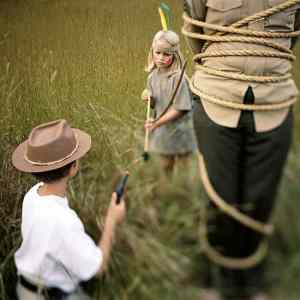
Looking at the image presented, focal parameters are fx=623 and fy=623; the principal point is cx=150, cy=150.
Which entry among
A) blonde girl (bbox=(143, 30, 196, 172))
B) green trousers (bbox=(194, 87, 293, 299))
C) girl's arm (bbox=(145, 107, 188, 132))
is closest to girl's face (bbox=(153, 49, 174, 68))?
blonde girl (bbox=(143, 30, 196, 172))

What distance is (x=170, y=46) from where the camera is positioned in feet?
5.66

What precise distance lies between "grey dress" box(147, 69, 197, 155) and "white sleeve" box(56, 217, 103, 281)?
313 mm

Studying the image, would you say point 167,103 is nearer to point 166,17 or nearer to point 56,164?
point 166,17

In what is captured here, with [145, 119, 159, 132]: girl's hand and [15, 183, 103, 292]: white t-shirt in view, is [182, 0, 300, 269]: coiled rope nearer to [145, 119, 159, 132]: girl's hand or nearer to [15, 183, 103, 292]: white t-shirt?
[145, 119, 159, 132]: girl's hand

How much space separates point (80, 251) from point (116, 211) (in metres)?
0.15

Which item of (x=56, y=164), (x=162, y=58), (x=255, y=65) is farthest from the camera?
(x=56, y=164)

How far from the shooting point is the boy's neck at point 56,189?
186 cm

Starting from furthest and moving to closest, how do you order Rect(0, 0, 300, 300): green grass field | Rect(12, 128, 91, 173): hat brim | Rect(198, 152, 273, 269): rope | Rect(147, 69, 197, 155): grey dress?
Rect(12, 128, 91, 173): hat brim → Rect(147, 69, 197, 155): grey dress → Rect(0, 0, 300, 300): green grass field → Rect(198, 152, 273, 269): rope

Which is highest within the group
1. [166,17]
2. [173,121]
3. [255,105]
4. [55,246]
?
[166,17]

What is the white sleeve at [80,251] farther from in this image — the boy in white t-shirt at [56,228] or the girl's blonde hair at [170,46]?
the girl's blonde hair at [170,46]

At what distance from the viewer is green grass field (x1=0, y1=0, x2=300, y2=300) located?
1591mm

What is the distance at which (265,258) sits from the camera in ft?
4.82

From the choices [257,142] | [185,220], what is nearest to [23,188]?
[185,220]

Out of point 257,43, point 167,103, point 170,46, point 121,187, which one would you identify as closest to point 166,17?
point 170,46
